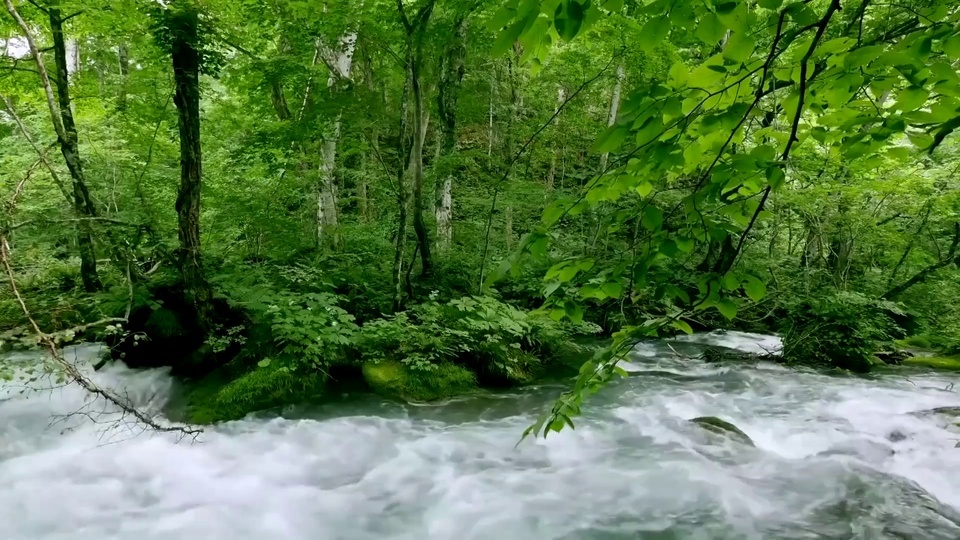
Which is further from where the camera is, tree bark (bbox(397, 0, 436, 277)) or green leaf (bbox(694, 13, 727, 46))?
tree bark (bbox(397, 0, 436, 277))

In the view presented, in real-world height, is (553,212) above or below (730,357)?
above

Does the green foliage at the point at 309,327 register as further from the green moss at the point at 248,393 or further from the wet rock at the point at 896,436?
the wet rock at the point at 896,436

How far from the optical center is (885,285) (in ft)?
38.8

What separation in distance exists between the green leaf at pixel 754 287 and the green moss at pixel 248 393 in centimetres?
540

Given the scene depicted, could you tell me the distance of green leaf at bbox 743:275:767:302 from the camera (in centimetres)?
117

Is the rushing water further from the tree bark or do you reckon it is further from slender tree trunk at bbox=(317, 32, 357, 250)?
slender tree trunk at bbox=(317, 32, 357, 250)

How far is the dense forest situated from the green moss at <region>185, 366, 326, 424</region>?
2 cm

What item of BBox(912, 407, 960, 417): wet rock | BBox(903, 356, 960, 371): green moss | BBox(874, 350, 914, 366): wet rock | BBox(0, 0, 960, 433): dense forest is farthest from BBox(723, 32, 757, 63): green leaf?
BBox(903, 356, 960, 371): green moss

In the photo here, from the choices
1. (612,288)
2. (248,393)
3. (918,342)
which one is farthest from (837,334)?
(612,288)

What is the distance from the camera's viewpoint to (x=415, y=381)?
245 inches

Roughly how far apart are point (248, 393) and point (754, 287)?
18.1ft

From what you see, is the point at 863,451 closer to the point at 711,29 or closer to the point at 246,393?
the point at 711,29

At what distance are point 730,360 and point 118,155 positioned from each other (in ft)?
35.1

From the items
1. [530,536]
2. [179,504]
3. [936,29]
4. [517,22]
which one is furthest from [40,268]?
[936,29]
